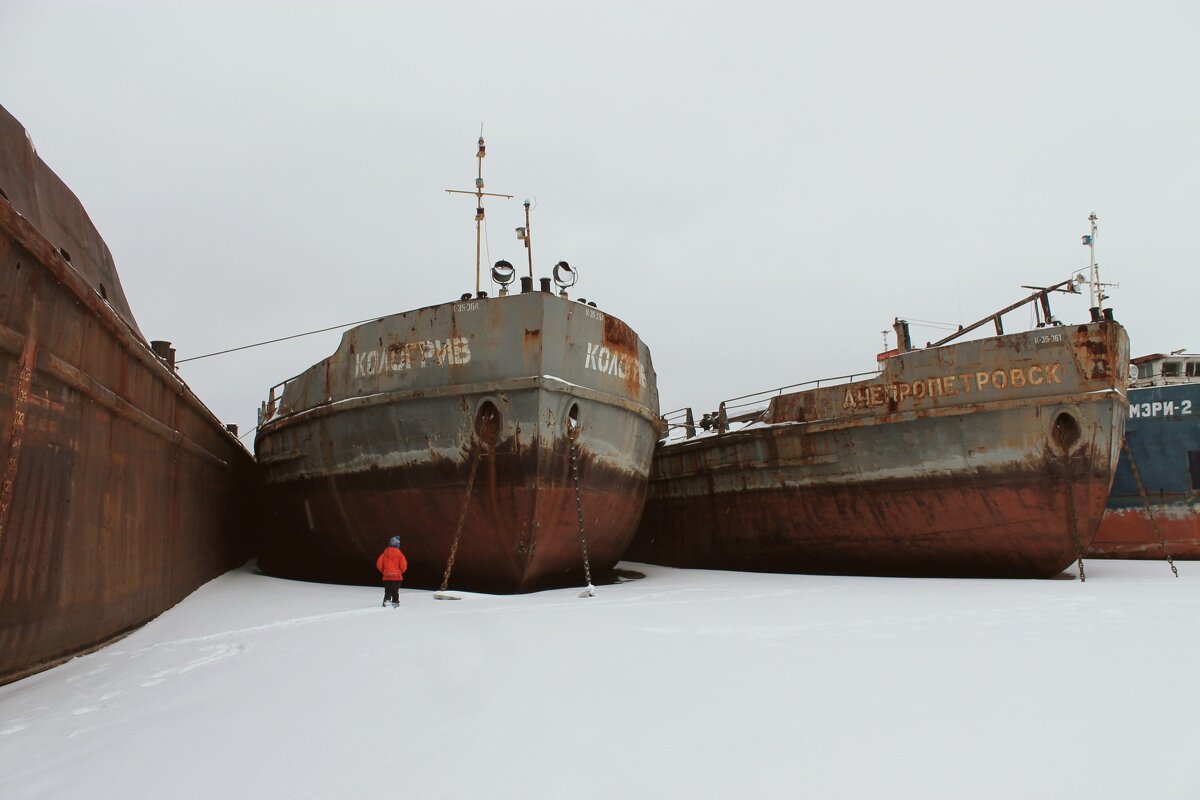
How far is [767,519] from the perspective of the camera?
11.5 meters

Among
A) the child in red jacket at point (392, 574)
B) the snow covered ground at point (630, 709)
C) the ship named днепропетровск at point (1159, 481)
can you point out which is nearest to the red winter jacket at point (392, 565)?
the child in red jacket at point (392, 574)

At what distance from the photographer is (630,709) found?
3.32 m

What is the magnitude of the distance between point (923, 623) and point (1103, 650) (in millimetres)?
1205

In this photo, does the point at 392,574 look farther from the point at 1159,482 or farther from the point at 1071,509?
the point at 1159,482

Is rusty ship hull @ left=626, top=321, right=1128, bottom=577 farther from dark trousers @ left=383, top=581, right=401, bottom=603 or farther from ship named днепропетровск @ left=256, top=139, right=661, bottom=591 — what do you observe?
dark trousers @ left=383, top=581, right=401, bottom=603

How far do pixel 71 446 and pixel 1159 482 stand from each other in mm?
14408

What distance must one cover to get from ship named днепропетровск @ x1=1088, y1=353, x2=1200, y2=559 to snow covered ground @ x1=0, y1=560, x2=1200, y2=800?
7651mm

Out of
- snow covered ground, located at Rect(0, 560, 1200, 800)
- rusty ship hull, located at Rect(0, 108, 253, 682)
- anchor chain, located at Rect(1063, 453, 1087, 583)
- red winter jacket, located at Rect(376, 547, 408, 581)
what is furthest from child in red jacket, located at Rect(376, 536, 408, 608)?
anchor chain, located at Rect(1063, 453, 1087, 583)

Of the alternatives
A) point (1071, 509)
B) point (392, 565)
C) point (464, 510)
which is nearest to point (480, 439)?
point (464, 510)

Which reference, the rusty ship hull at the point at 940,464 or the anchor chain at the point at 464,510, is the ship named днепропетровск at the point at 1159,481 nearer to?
the rusty ship hull at the point at 940,464

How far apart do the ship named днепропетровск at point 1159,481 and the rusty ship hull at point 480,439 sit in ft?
28.3

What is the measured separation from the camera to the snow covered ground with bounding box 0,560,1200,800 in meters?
2.58

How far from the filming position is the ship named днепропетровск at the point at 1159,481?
12055mm

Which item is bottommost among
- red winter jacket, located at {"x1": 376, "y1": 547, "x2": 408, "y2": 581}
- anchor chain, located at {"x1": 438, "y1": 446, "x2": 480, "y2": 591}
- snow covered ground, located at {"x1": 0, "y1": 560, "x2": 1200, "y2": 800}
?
snow covered ground, located at {"x1": 0, "y1": 560, "x2": 1200, "y2": 800}
